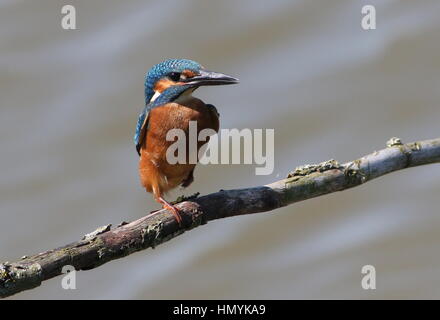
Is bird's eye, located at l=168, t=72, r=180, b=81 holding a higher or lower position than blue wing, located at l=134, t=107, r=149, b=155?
higher

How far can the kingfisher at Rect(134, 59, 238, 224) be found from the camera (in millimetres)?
3070

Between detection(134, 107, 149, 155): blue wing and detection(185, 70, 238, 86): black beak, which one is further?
detection(134, 107, 149, 155): blue wing

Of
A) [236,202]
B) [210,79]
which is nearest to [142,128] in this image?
[210,79]

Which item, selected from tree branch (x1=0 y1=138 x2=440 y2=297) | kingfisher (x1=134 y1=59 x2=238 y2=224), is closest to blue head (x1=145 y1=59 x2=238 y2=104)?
kingfisher (x1=134 y1=59 x2=238 y2=224)

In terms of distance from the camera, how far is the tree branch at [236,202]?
2.45 m

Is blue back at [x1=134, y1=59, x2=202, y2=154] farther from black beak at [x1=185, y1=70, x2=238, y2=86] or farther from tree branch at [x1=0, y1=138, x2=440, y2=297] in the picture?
tree branch at [x1=0, y1=138, x2=440, y2=297]

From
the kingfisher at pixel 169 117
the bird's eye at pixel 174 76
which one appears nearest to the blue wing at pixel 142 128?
the kingfisher at pixel 169 117

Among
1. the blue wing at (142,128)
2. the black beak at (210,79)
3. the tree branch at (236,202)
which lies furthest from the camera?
the blue wing at (142,128)

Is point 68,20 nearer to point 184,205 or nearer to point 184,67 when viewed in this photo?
point 184,67

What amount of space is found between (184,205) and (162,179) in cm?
37

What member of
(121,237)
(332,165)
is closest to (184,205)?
(121,237)

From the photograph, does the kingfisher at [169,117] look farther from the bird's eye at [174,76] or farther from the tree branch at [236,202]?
the tree branch at [236,202]

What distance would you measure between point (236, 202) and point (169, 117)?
0.53m

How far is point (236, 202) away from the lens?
108 inches
